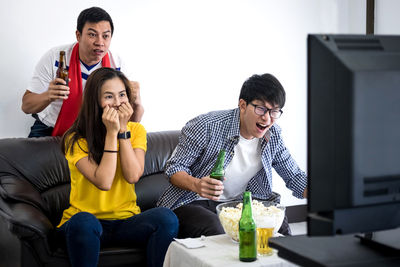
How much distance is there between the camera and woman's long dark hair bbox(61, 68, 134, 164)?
2537 mm

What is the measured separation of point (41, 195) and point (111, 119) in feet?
2.24

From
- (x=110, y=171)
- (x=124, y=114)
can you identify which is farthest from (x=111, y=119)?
(x=110, y=171)

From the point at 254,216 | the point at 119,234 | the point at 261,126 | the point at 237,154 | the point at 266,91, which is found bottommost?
the point at 119,234

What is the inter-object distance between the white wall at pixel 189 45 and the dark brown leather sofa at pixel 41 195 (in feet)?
2.11

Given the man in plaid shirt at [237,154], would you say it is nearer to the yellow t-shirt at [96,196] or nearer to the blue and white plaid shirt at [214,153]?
the blue and white plaid shirt at [214,153]

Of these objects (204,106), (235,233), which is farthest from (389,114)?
(204,106)

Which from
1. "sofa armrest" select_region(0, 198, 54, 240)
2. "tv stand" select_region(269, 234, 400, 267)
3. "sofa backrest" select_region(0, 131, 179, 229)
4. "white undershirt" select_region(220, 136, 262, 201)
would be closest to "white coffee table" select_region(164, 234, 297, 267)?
"tv stand" select_region(269, 234, 400, 267)

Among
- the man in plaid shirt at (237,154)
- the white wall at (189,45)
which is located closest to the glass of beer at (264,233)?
the man in plaid shirt at (237,154)

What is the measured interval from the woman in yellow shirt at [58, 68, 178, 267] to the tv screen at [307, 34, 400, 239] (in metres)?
1.48

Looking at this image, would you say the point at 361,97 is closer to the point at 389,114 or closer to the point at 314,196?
the point at 389,114

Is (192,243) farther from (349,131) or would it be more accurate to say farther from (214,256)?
(349,131)

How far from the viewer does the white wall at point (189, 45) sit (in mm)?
3428

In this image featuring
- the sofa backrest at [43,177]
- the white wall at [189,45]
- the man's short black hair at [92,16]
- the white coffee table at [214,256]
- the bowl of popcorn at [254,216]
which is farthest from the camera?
the white wall at [189,45]

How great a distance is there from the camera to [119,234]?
2480mm
